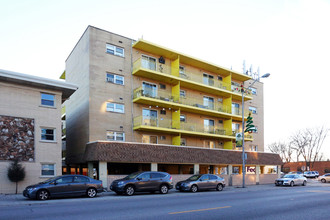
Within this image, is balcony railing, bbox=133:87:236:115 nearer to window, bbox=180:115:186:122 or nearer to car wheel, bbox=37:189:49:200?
window, bbox=180:115:186:122

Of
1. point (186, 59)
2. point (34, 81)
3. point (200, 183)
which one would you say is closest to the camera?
point (34, 81)

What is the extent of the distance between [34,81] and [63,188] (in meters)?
8.71

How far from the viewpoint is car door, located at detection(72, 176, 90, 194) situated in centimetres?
1711

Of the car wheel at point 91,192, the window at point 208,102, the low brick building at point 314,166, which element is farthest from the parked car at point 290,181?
the low brick building at point 314,166

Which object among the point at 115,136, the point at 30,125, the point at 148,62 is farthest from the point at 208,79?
the point at 30,125

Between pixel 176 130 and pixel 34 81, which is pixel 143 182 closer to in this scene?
pixel 176 130

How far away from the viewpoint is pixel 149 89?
2853 centimetres

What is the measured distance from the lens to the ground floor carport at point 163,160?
23359mm

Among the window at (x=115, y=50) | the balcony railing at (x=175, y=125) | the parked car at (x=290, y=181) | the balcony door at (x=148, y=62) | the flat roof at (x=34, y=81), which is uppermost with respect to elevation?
the window at (x=115, y=50)

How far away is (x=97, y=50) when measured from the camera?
26.4 meters

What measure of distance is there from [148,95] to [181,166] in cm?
915

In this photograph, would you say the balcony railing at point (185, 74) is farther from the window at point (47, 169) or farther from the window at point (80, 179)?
the window at point (80, 179)

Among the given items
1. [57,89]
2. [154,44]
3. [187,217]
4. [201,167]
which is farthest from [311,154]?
[187,217]

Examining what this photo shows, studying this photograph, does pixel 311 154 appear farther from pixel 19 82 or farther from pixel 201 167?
pixel 19 82
